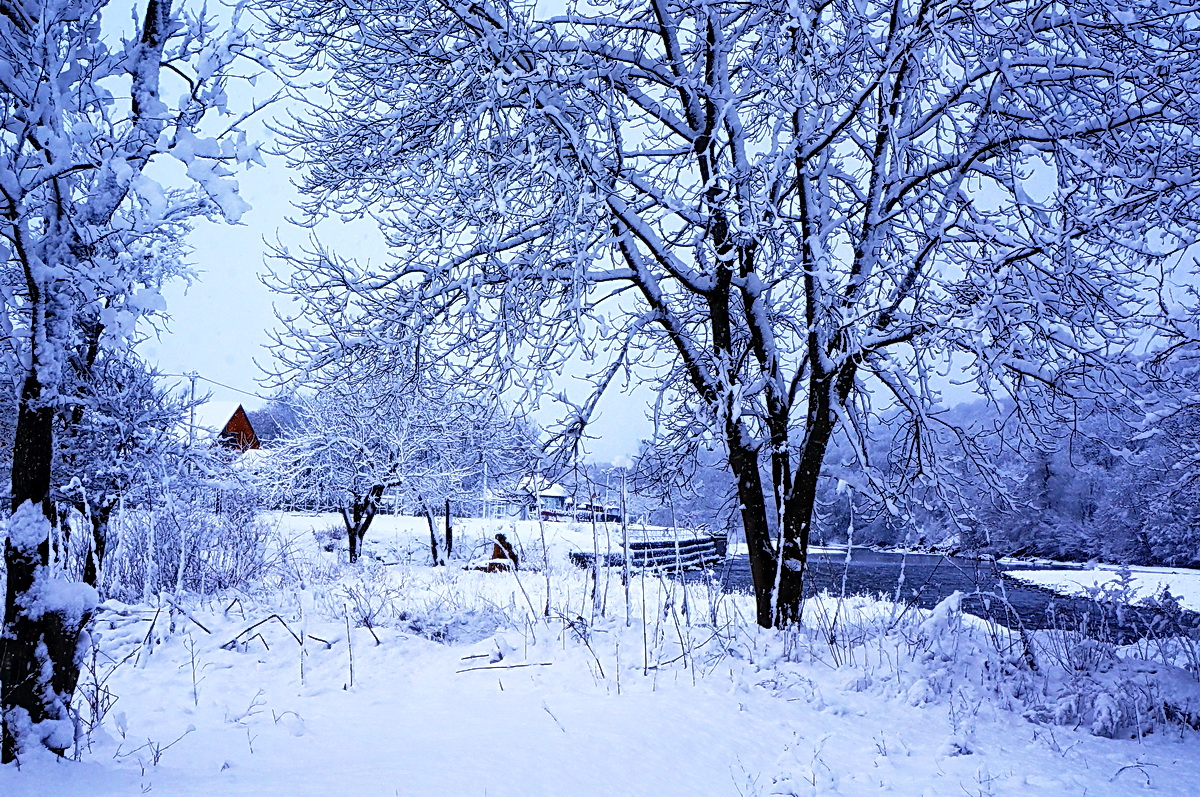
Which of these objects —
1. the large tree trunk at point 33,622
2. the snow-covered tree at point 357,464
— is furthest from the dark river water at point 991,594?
the snow-covered tree at point 357,464

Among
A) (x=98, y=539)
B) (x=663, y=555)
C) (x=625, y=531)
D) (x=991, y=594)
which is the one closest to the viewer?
(x=991, y=594)

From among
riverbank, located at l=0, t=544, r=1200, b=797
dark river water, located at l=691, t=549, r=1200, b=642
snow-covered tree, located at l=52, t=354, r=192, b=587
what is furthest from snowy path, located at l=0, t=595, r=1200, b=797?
snow-covered tree, located at l=52, t=354, r=192, b=587

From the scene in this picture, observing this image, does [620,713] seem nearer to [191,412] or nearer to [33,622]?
[33,622]

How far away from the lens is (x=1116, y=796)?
8.25ft

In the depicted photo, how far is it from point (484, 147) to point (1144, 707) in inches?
211

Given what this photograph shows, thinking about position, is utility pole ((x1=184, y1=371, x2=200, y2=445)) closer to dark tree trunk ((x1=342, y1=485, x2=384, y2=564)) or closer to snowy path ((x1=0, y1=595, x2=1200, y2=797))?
snowy path ((x1=0, y1=595, x2=1200, y2=797))

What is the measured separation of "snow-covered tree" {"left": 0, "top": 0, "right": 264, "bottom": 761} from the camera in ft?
7.16

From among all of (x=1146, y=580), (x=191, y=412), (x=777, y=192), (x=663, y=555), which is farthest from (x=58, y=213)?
(x=1146, y=580)

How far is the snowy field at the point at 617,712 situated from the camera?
240 centimetres

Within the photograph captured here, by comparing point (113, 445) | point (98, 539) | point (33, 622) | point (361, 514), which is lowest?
point (361, 514)

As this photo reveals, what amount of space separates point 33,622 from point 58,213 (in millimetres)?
1467

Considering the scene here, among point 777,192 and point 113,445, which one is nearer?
point 777,192

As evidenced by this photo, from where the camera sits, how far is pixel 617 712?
316 centimetres

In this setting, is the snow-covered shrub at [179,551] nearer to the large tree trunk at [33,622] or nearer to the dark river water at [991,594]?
the large tree trunk at [33,622]
